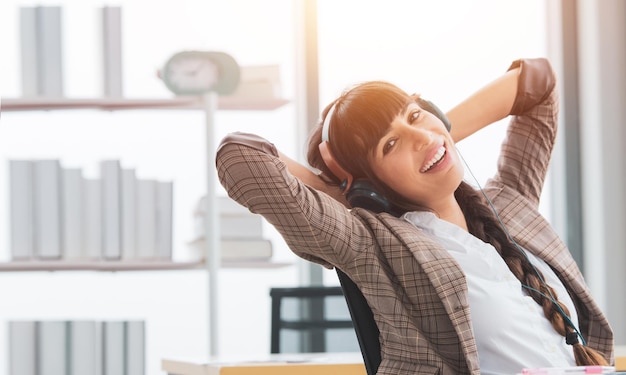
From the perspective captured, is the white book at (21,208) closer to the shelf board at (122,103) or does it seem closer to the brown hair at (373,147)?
the shelf board at (122,103)

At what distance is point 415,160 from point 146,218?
6.24 feet

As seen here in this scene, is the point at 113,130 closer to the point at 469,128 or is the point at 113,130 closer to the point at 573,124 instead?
the point at 573,124

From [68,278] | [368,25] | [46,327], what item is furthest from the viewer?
[368,25]

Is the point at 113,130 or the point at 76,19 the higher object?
the point at 76,19

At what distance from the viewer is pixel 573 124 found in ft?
12.7

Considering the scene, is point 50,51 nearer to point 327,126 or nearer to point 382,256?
point 327,126

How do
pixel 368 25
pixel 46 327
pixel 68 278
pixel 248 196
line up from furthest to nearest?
pixel 368 25
pixel 68 278
pixel 46 327
pixel 248 196

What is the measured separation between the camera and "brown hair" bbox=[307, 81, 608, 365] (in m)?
1.43

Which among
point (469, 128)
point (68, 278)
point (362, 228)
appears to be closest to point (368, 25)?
point (68, 278)

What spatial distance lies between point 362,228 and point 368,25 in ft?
8.38

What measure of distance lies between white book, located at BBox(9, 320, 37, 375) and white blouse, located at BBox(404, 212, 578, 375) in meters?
2.05

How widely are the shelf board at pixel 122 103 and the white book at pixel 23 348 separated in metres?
0.74

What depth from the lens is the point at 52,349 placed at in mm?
3119

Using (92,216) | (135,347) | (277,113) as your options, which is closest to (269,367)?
(135,347)
